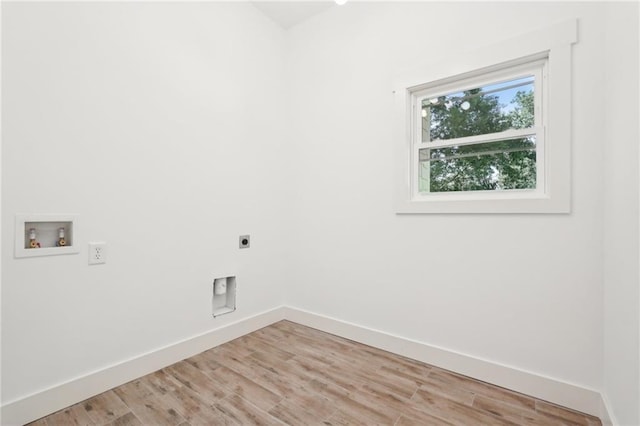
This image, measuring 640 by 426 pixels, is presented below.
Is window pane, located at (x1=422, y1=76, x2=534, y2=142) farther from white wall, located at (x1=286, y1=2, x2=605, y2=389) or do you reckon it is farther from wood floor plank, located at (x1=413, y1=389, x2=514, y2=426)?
wood floor plank, located at (x1=413, y1=389, x2=514, y2=426)

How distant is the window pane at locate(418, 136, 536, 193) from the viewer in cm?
185

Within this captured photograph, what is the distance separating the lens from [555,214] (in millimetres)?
1660

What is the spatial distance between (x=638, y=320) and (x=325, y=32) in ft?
9.06

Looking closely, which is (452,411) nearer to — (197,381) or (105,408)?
(197,381)

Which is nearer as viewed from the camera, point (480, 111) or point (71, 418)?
point (71, 418)

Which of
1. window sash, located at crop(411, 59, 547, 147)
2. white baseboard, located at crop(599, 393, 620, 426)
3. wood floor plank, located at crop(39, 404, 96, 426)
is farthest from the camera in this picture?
window sash, located at crop(411, 59, 547, 147)

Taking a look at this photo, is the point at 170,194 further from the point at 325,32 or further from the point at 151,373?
the point at 325,32

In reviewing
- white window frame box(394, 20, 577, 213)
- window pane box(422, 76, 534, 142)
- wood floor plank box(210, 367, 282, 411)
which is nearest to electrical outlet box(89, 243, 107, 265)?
wood floor plank box(210, 367, 282, 411)

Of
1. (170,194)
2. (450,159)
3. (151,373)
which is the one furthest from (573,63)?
(151,373)

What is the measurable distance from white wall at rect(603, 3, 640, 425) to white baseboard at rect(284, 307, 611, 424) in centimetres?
13

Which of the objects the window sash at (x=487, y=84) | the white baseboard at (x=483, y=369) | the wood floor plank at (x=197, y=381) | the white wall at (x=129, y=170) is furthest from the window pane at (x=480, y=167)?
the wood floor plank at (x=197, y=381)

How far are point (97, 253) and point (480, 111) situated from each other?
2.51 meters

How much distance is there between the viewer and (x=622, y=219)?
1.27 metres

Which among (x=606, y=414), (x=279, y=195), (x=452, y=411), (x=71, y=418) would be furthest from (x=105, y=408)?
(x=606, y=414)
